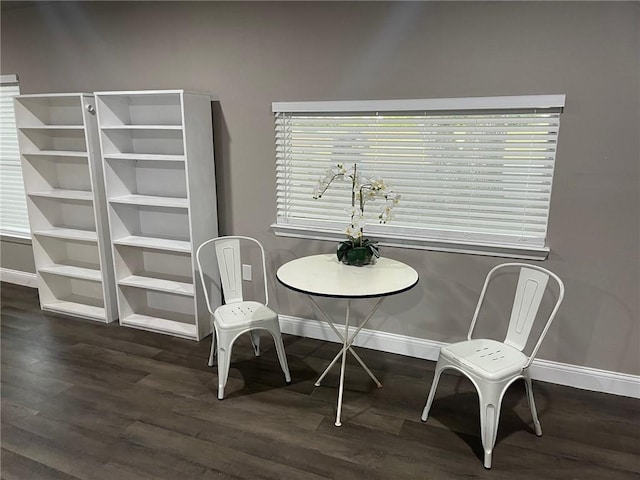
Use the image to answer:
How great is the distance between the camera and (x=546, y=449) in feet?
7.39

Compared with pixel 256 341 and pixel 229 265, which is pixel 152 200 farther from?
pixel 256 341

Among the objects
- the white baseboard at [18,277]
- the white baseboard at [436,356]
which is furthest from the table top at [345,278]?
the white baseboard at [18,277]

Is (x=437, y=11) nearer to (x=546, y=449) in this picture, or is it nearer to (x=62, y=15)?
(x=546, y=449)

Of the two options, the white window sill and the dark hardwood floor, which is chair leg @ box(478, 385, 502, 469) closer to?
the dark hardwood floor

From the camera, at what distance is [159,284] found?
139 inches

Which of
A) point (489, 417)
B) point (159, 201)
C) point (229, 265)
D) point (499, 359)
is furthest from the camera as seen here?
point (159, 201)

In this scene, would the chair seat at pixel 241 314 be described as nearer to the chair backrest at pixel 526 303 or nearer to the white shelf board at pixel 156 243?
the white shelf board at pixel 156 243

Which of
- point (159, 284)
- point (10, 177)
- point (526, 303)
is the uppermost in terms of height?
point (10, 177)

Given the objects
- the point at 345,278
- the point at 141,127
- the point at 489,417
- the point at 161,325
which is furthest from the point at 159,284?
the point at 489,417

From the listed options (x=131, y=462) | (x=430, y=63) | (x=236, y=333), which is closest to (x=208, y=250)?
(x=236, y=333)

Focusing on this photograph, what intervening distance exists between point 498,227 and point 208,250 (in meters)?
2.02

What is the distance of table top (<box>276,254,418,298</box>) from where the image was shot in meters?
2.29

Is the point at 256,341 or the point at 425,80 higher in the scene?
the point at 425,80

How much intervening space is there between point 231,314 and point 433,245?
4.42 feet
